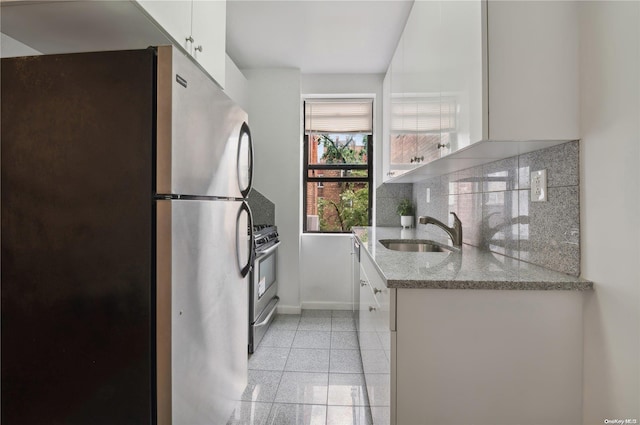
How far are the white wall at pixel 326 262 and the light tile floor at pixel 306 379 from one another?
48 cm

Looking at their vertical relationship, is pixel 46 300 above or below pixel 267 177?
below

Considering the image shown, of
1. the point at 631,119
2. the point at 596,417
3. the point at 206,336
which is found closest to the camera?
the point at 631,119

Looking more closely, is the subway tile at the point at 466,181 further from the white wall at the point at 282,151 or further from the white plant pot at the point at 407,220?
the white wall at the point at 282,151

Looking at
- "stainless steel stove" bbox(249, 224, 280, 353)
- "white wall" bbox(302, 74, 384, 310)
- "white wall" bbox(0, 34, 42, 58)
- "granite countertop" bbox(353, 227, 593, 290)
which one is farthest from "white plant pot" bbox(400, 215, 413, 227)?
"white wall" bbox(0, 34, 42, 58)

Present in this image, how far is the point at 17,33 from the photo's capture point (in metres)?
1.22

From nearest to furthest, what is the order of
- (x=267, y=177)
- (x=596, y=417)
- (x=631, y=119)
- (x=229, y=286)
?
(x=631, y=119)
(x=596, y=417)
(x=229, y=286)
(x=267, y=177)

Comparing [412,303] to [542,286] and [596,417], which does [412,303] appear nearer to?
[542,286]

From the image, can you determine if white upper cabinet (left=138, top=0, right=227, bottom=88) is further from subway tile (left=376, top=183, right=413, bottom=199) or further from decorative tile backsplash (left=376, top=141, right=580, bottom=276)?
subway tile (left=376, top=183, right=413, bottom=199)

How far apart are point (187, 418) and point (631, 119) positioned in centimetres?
164

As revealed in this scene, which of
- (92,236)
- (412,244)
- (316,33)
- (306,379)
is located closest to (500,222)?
(412,244)

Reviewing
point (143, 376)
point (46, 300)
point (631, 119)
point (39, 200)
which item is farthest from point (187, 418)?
point (631, 119)

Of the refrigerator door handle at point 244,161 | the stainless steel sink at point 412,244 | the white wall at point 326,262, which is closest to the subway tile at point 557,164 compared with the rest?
the stainless steel sink at point 412,244

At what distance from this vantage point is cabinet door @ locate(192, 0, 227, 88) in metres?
1.52

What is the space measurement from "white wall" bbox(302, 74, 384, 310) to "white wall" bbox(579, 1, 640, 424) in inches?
95.8
